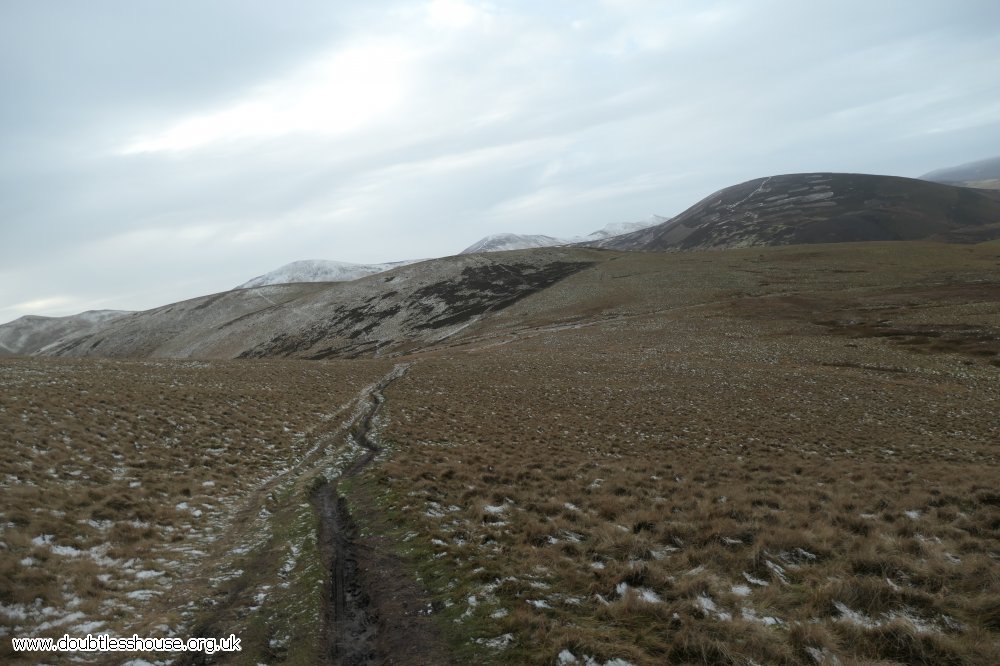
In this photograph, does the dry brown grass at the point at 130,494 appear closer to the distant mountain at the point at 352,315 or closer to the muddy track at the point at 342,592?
the muddy track at the point at 342,592

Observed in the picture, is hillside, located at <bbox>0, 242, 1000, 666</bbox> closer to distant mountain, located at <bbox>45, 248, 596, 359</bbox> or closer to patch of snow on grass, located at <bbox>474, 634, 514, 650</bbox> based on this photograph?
patch of snow on grass, located at <bbox>474, 634, 514, 650</bbox>

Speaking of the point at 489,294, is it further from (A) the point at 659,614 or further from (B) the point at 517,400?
(A) the point at 659,614

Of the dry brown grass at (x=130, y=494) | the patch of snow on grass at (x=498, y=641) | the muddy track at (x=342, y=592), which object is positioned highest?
the dry brown grass at (x=130, y=494)

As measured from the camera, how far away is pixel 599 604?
786 centimetres

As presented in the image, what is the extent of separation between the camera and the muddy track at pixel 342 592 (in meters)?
7.39

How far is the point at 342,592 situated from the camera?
9023 mm

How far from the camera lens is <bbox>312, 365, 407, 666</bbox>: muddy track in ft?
24.3

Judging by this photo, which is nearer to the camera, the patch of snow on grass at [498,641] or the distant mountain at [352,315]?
the patch of snow on grass at [498,641]

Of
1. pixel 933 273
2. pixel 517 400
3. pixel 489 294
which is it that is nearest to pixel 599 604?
pixel 517 400

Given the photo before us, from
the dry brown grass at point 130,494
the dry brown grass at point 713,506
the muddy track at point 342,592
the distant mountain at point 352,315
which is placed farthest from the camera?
the distant mountain at point 352,315

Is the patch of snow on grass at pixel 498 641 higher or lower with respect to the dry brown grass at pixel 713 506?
higher

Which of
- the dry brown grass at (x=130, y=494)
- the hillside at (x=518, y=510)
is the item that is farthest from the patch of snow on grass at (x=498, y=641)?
the dry brown grass at (x=130, y=494)

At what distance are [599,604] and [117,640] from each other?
7878 mm

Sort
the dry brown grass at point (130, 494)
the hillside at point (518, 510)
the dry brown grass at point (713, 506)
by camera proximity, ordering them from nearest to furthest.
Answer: the dry brown grass at point (713, 506)
the hillside at point (518, 510)
the dry brown grass at point (130, 494)
